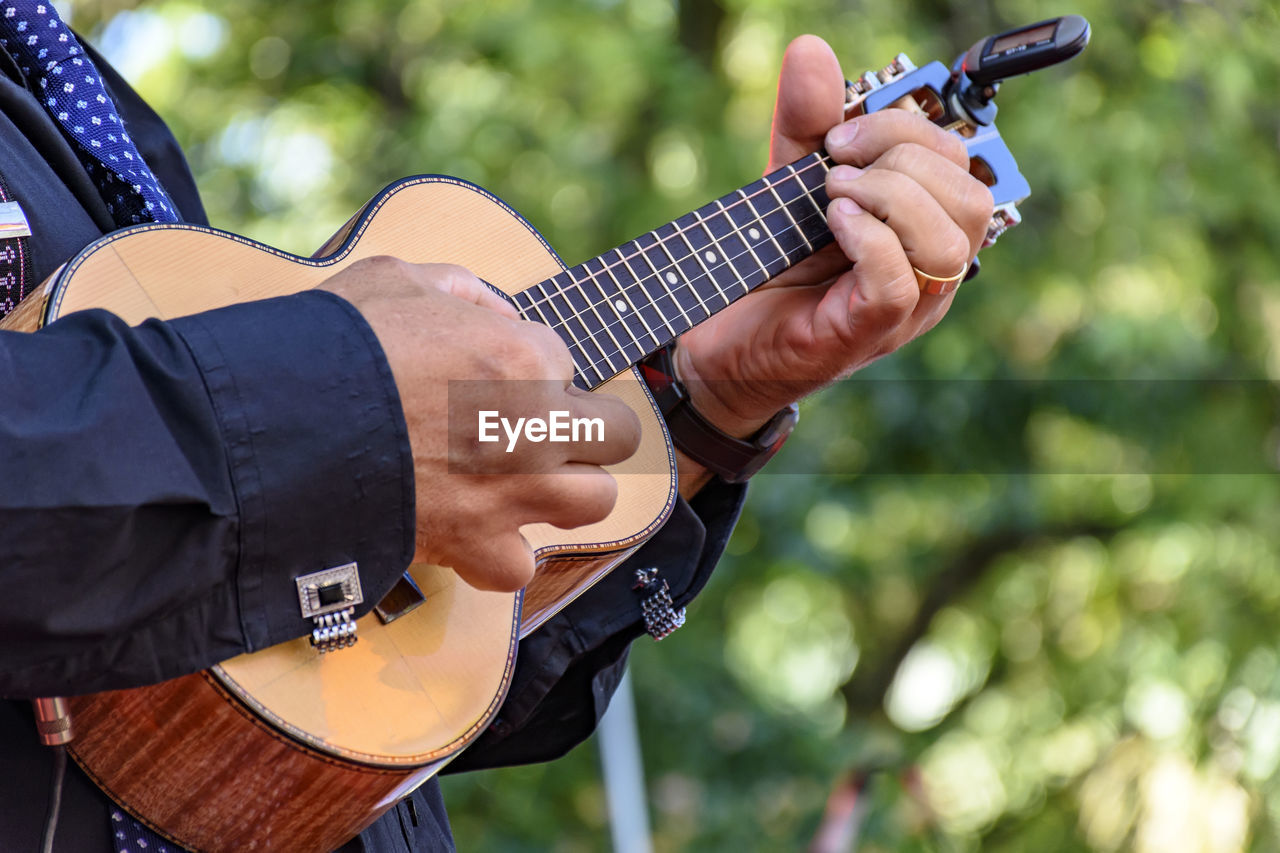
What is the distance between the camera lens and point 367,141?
16.0 feet

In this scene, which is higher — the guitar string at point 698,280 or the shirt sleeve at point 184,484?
the shirt sleeve at point 184,484

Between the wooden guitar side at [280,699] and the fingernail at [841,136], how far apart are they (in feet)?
2.13

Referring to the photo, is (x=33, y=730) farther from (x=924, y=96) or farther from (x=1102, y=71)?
(x=1102, y=71)

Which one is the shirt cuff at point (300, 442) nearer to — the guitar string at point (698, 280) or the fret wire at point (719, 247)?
the guitar string at point (698, 280)

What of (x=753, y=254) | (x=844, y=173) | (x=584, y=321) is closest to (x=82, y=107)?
(x=584, y=321)

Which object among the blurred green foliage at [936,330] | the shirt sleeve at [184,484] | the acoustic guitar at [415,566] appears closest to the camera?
the shirt sleeve at [184,484]

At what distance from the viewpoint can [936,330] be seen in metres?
4.49

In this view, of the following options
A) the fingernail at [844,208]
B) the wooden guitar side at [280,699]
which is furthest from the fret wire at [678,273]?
the wooden guitar side at [280,699]

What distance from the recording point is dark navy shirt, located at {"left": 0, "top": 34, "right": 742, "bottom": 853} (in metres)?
0.85

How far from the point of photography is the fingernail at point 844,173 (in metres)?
1.60

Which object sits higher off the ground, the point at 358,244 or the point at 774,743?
the point at 358,244

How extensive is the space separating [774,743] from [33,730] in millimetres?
4088

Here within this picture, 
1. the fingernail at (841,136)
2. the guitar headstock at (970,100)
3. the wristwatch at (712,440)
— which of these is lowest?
the wristwatch at (712,440)

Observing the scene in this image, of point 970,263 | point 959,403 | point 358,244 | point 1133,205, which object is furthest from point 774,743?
point 358,244
